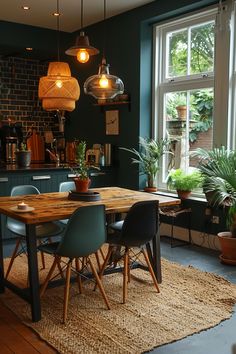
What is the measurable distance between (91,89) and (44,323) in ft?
6.26

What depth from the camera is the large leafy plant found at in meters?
5.44

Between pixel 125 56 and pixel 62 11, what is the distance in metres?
1.03

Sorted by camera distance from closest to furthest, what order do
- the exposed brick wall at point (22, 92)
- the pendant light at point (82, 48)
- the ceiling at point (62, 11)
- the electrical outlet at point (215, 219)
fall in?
the pendant light at point (82, 48)
the electrical outlet at point (215, 219)
the ceiling at point (62, 11)
the exposed brick wall at point (22, 92)

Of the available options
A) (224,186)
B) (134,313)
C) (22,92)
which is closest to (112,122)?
(22,92)

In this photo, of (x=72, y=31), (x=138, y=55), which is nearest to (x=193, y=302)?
(x=138, y=55)

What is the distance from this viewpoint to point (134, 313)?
122 inches

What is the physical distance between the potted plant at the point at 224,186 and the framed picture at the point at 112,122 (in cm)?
193

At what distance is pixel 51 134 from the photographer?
7.04m

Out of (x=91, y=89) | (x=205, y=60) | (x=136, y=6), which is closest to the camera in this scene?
(x=91, y=89)

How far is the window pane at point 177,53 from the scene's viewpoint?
5.32 m

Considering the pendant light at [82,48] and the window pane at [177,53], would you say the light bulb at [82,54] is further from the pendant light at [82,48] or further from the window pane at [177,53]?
the window pane at [177,53]

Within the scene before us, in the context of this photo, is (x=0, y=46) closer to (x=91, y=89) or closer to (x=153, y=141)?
(x=153, y=141)

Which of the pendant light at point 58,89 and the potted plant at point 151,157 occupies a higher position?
the pendant light at point 58,89

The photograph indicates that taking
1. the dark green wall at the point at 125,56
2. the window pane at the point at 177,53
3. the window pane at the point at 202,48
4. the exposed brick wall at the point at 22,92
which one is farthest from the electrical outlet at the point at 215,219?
the exposed brick wall at the point at 22,92
